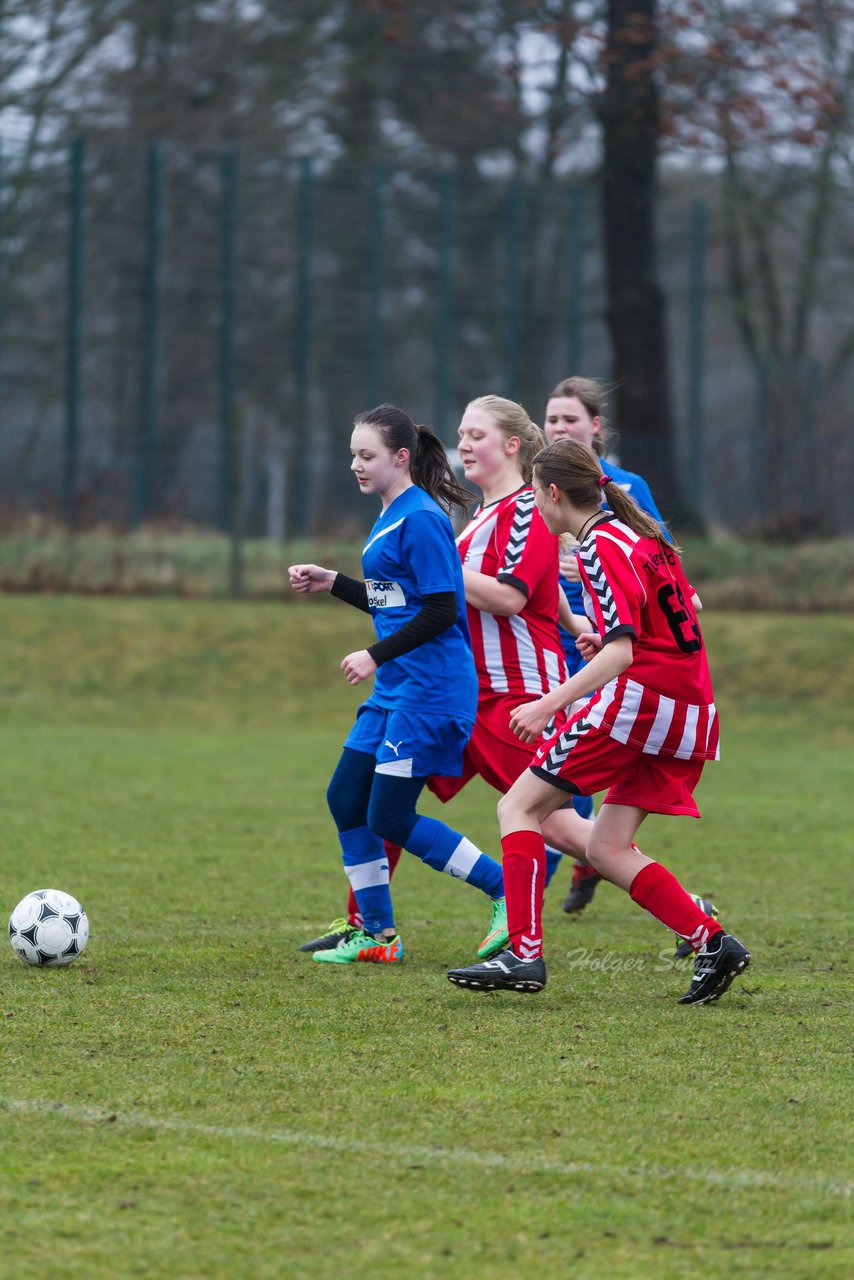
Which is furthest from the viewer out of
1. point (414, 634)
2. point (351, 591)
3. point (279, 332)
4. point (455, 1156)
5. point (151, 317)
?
point (279, 332)

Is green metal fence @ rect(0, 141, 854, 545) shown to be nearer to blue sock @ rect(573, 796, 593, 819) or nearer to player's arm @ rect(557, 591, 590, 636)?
blue sock @ rect(573, 796, 593, 819)

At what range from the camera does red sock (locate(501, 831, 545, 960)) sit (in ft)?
16.6

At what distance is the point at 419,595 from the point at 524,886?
1.03 meters

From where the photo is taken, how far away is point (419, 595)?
552cm

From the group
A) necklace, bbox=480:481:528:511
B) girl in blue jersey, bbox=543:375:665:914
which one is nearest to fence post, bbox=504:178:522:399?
girl in blue jersey, bbox=543:375:665:914

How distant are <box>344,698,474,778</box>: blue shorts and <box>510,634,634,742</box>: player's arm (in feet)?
2.18

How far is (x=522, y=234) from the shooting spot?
82.5 ft

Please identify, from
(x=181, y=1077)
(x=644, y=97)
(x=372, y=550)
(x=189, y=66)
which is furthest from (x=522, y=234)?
(x=181, y=1077)

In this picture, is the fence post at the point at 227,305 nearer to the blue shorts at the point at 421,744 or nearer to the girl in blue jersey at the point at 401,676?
the girl in blue jersey at the point at 401,676

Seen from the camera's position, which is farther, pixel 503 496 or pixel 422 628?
pixel 503 496

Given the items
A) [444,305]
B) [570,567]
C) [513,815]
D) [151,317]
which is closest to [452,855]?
[513,815]

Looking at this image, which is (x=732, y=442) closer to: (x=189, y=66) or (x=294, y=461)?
(x=294, y=461)

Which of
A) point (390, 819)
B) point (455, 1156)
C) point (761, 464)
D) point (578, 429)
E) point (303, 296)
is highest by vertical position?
point (303, 296)

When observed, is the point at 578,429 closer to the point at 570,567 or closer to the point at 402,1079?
the point at 570,567
